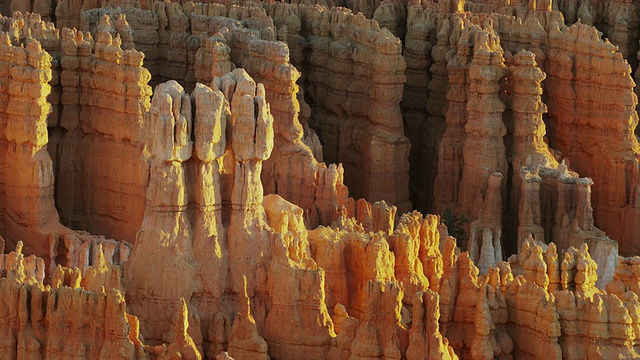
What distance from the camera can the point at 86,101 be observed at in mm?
47562

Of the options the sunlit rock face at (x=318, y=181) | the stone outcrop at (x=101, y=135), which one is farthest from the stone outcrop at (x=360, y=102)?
the stone outcrop at (x=101, y=135)

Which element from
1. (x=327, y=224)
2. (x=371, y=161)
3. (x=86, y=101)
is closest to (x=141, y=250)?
(x=327, y=224)

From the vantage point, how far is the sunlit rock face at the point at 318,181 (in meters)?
34.9

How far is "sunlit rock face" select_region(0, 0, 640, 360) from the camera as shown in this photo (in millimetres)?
34875

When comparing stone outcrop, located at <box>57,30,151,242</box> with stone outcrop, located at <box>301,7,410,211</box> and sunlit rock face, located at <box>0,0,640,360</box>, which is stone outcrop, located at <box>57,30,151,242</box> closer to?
sunlit rock face, located at <box>0,0,640,360</box>

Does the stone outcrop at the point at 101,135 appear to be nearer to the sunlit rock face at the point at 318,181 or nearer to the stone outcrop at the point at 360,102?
the sunlit rock face at the point at 318,181

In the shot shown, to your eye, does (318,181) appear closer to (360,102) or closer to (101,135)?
(101,135)

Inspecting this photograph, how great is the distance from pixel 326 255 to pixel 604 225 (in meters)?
14.3

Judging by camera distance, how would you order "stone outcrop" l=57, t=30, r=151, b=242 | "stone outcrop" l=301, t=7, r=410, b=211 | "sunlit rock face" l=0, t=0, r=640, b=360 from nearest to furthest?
"sunlit rock face" l=0, t=0, r=640, b=360 < "stone outcrop" l=57, t=30, r=151, b=242 < "stone outcrop" l=301, t=7, r=410, b=211

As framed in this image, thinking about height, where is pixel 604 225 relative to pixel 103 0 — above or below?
below

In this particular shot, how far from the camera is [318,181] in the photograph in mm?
45062

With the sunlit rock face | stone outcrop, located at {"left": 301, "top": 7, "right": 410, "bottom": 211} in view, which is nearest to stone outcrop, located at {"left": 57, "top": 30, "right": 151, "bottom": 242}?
the sunlit rock face

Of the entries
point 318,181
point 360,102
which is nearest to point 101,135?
point 318,181

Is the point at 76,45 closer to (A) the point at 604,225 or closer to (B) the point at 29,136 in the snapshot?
(B) the point at 29,136
